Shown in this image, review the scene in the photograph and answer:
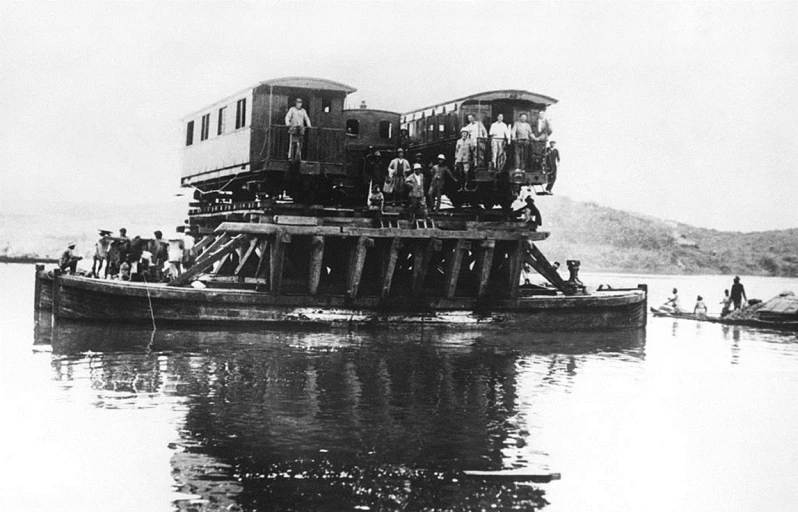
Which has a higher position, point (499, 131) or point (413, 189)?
point (499, 131)

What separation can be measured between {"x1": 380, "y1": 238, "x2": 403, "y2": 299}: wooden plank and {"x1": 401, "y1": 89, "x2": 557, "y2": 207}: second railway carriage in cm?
282

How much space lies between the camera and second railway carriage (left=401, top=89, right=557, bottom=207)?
20.6 m

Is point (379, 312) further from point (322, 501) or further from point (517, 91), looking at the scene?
point (322, 501)

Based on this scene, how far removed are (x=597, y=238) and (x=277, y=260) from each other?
5087cm

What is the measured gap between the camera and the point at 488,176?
20.6m

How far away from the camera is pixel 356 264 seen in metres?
19.2

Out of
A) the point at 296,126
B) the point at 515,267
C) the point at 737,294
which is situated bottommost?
the point at 737,294

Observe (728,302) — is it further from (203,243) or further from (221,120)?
(221,120)

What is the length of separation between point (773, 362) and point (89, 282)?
14.7 meters

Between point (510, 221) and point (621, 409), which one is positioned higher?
point (510, 221)

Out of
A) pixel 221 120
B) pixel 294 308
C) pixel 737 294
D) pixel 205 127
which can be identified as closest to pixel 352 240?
pixel 294 308

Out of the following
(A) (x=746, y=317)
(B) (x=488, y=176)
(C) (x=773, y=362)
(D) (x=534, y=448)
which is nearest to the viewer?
(D) (x=534, y=448)

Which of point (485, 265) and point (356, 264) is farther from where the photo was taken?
point (485, 265)

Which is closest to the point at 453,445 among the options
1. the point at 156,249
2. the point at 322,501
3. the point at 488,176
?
the point at 322,501
